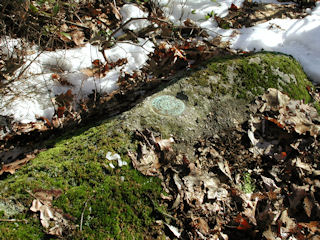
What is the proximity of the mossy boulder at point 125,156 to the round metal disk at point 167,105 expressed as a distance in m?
0.01

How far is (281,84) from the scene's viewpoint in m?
3.54

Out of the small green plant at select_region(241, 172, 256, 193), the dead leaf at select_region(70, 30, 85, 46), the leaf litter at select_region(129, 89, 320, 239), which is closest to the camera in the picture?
the leaf litter at select_region(129, 89, 320, 239)

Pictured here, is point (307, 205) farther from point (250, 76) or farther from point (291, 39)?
point (291, 39)

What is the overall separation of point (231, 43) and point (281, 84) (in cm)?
179

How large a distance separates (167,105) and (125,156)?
0.89 metres

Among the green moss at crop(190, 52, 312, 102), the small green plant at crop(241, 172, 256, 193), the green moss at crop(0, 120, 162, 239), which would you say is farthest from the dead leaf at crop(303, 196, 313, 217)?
the green moss at crop(0, 120, 162, 239)

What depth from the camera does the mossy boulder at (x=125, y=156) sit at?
1.95 m

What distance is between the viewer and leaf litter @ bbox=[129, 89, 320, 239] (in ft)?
7.45

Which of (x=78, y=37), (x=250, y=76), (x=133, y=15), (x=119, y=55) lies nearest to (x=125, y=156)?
(x=250, y=76)

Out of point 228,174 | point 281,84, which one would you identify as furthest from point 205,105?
point 281,84

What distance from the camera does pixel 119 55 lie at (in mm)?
4488

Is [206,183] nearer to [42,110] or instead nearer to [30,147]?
[30,147]

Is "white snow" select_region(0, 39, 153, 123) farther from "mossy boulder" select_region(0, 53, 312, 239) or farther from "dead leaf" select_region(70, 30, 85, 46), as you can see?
"mossy boulder" select_region(0, 53, 312, 239)

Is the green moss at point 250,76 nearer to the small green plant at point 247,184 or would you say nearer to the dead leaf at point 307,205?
the small green plant at point 247,184
